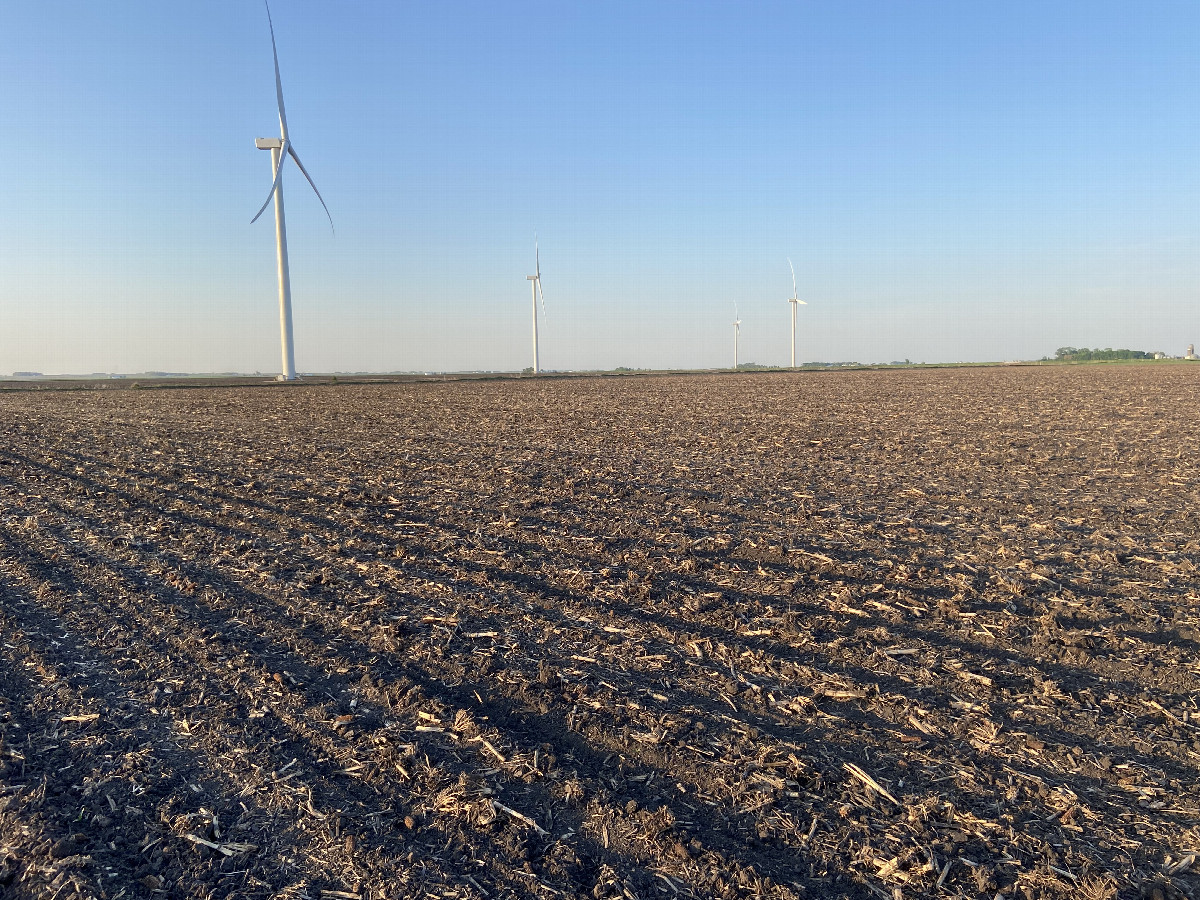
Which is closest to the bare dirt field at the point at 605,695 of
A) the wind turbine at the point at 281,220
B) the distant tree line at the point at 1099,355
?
the wind turbine at the point at 281,220

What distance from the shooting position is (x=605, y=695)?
5211 mm

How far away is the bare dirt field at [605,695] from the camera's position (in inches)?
140

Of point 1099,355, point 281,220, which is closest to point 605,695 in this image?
point 281,220

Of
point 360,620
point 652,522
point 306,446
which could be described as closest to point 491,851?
point 360,620

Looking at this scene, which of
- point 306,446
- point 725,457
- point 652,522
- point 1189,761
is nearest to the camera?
point 1189,761

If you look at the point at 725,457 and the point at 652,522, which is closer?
the point at 652,522

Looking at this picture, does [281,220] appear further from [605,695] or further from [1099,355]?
[1099,355]

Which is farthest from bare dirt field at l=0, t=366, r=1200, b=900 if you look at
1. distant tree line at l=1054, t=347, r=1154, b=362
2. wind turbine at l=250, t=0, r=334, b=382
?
distant tree line at l=1054, t=347, r=1154, b=362

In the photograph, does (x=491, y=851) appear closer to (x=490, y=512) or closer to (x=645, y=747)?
(x=645, y=747)

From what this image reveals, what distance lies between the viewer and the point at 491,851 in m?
3.58

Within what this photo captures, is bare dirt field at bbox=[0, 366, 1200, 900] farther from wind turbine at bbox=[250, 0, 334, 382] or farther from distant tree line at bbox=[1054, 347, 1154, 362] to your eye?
distant tree line at bbox=[1054, 347, 1154, 362]

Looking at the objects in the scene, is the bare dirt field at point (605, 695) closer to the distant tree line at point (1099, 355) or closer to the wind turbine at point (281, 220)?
the wind turbine at point (281, 220)

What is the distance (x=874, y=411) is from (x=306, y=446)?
21.6 metres

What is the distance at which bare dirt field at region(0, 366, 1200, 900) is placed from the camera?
3557 mm
